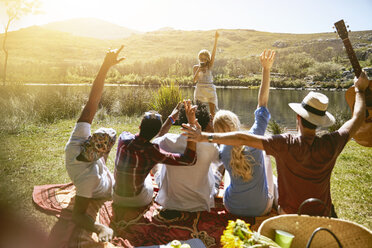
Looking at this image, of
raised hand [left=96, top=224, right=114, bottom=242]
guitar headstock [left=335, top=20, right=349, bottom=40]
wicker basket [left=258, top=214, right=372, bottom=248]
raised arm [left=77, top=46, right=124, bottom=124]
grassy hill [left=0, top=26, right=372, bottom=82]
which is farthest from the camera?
grassy hill [left=0, top=26, right=372, bottom=82]

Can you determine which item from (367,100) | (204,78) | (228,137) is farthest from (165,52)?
(228,137)

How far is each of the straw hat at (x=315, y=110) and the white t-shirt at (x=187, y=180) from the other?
1084 millimetres

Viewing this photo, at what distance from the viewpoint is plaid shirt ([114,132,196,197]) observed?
267 centimetres

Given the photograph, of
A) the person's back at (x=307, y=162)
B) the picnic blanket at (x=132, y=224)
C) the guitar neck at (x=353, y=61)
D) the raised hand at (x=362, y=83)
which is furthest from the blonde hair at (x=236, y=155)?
the guitar neck at (x=353, y=61)

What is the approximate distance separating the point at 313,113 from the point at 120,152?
1980 mm

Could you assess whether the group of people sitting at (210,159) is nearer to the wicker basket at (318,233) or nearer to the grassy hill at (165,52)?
the wicker basket at (318,233)

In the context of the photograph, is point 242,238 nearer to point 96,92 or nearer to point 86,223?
point 86,223

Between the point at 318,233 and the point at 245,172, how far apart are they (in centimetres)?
112

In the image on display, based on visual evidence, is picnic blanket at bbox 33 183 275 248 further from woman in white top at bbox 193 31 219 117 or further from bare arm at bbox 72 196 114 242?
woman in white top at bbox 193 31 219 117

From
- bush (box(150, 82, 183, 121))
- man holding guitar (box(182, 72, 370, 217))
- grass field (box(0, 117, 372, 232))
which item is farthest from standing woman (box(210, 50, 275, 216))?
bush (box(150, 82, 183, 121))

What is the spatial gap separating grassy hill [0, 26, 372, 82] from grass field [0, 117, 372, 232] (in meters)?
18.7

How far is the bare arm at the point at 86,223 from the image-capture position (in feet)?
8.79

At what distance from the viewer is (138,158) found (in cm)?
270

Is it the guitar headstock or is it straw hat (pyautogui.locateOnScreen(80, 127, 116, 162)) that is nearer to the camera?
straw hat (pyautogui.locateOnScreen(80, 127, 116, 162))
